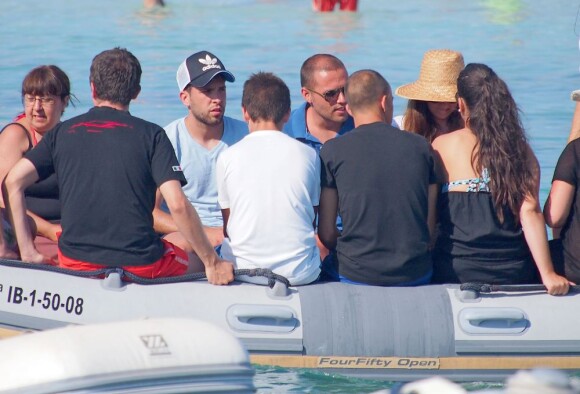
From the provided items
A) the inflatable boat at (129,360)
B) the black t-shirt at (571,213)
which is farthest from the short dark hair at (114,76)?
the black t-shirt at (571,213)

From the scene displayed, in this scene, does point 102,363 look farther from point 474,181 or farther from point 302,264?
point 474,181

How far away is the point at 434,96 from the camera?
551 centimetres

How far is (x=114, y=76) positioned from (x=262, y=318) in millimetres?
1178

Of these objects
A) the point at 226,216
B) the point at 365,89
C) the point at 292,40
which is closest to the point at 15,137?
the point at 226,216

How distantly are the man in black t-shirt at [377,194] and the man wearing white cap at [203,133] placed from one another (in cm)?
82

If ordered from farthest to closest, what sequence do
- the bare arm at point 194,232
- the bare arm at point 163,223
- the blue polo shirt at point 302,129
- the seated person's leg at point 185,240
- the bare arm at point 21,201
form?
the blue polo shirt at point 302,129 < the bare arm at point 163,223 < the seated person's leg at point 185,240 < the bare arm at point 21,201 < the bare arm at point 194,232

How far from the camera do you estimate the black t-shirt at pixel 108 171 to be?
15.3ft

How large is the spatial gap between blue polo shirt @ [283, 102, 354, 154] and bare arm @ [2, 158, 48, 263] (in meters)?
1.43

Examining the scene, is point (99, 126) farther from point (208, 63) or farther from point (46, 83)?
point (208, 63)

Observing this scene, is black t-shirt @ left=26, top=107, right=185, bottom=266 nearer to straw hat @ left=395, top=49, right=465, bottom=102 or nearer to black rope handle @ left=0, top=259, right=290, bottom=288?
black rope handle @ left=0, top=259, right=290, bottom=288

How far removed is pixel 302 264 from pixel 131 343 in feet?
4.01

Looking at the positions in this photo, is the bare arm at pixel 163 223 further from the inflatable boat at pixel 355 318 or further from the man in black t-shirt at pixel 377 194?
the man in black t-shirt at pixel 377 194

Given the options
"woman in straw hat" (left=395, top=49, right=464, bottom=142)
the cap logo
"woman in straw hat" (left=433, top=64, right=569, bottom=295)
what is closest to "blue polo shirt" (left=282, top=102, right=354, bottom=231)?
"woman in straw hat" (left=395, top=49, right=464, bottom=142)


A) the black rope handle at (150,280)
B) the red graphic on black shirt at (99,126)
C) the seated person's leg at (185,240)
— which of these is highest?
the red graphic on black shirt at (99,126)
